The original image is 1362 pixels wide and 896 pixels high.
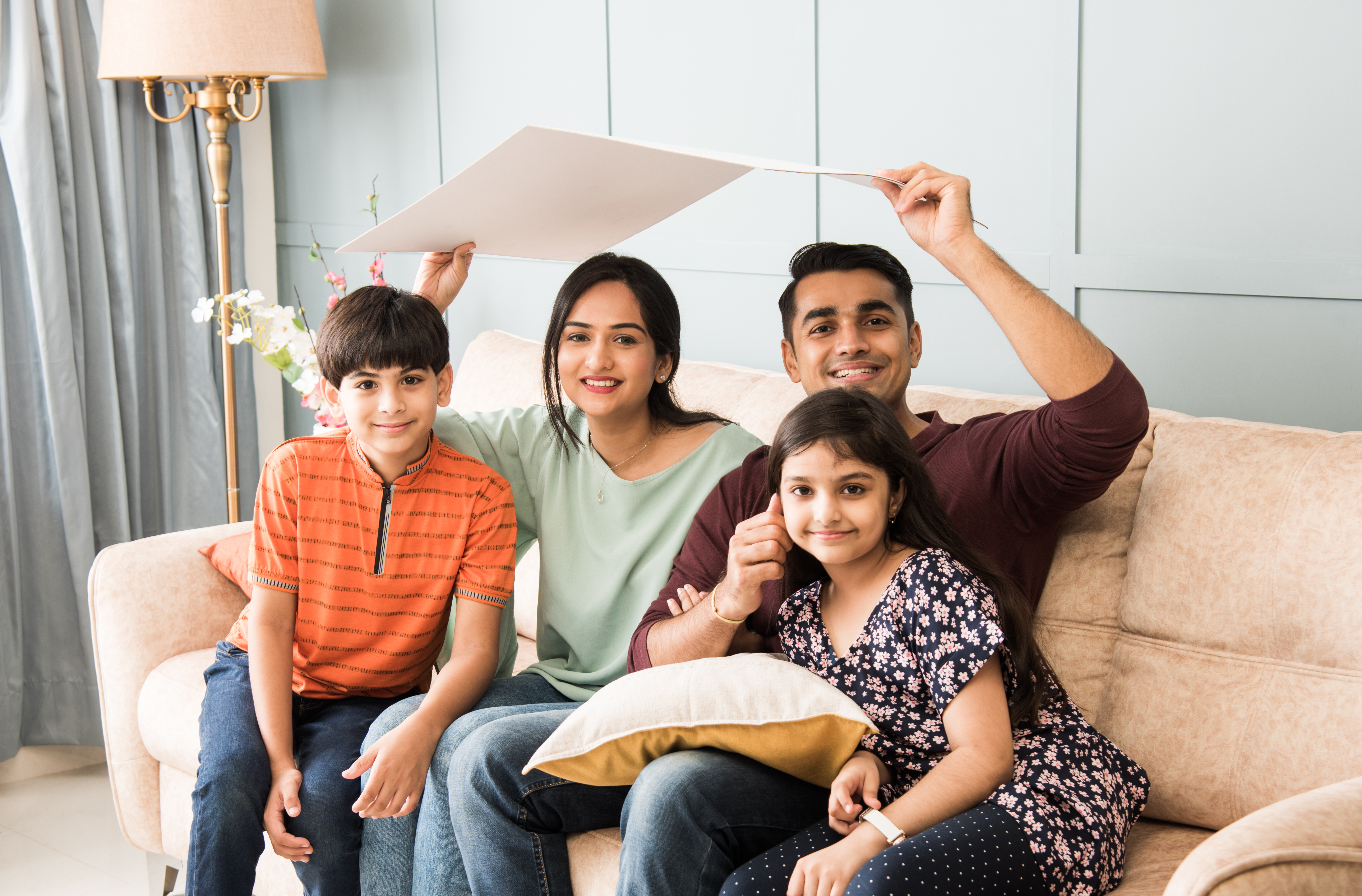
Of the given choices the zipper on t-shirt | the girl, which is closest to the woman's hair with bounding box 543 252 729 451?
the zipper on t-shirt

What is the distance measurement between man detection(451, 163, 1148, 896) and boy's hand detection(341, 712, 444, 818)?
9cm

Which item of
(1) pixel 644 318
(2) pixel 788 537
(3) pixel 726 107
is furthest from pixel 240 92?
(2) pixel 788 537

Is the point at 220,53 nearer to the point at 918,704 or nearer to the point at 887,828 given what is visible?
the point at 918,704

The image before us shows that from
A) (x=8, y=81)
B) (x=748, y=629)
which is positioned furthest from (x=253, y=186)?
(x=748, y=629)

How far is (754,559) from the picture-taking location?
1399mm

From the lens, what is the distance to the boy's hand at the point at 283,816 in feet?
5.05

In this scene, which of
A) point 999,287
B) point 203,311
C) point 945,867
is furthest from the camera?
point 203,311

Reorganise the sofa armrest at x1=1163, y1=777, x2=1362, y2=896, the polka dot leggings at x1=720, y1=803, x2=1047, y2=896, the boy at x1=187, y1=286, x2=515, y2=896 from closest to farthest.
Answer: the sofa armrest at x1=1163, y1=777, x2=1362, y2=896
the polka dot leggings at x1=720, y1=803, x2=1047, y2=896
the boy at x1=187, y1=286, x2=515, y2=896

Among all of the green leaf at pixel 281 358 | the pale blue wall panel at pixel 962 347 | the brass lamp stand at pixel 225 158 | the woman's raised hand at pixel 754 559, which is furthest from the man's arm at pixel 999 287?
the brass lamp stand at pixel 225 158

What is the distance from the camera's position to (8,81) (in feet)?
9.23

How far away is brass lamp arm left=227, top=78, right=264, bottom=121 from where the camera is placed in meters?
2.93

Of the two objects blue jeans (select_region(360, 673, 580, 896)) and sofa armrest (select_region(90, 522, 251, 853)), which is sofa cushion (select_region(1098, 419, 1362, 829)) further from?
sofa armrest (select_region(90, 522, 251, 853))

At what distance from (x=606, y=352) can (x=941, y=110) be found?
0.82 metres

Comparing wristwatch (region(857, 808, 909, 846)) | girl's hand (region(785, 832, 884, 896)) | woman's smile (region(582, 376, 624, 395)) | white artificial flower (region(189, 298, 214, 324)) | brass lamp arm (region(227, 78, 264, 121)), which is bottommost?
girl's hand (region(785, 832, 884, 896))
